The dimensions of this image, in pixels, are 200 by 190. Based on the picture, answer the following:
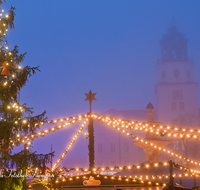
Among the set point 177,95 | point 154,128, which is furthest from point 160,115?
point 154,128

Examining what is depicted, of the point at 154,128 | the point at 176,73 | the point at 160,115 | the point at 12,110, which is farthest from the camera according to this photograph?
the point at 176,73

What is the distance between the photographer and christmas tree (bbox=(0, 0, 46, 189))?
376 inches

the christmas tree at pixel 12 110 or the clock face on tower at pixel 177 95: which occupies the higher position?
the clock face on tower at pixel 177 95

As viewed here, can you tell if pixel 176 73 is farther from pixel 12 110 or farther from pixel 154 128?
pixel 12 110

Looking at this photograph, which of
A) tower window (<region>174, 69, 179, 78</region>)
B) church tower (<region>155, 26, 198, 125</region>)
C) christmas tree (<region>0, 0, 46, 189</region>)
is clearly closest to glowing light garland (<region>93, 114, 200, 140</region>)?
christmas tree (<region>0, 0, 46, 189</region>)

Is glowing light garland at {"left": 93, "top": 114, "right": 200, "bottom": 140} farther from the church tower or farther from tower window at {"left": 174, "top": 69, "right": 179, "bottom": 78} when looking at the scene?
tower window at {"left": 174, "top": 69, "right": 179, "bottom": 78}

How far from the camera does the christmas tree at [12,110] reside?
31.3ft

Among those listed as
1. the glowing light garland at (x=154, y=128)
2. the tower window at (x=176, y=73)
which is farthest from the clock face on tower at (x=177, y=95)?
the glowing light garland at (x=154, y=128)

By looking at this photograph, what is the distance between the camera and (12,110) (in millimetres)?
10273

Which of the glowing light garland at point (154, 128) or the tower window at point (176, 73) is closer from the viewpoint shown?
the glowing light garland at point (154, 128)

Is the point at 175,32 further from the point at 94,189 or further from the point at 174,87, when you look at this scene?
the point at 94,189

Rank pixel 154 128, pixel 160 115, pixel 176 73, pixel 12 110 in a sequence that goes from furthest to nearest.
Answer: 1. pixel 176 73
2. pixel 160 115
3. pixel 154 128
4. pixel 12 110

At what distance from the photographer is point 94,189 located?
12.3m

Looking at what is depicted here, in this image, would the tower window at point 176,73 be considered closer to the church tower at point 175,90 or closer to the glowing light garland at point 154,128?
the church tower at point 175,90
